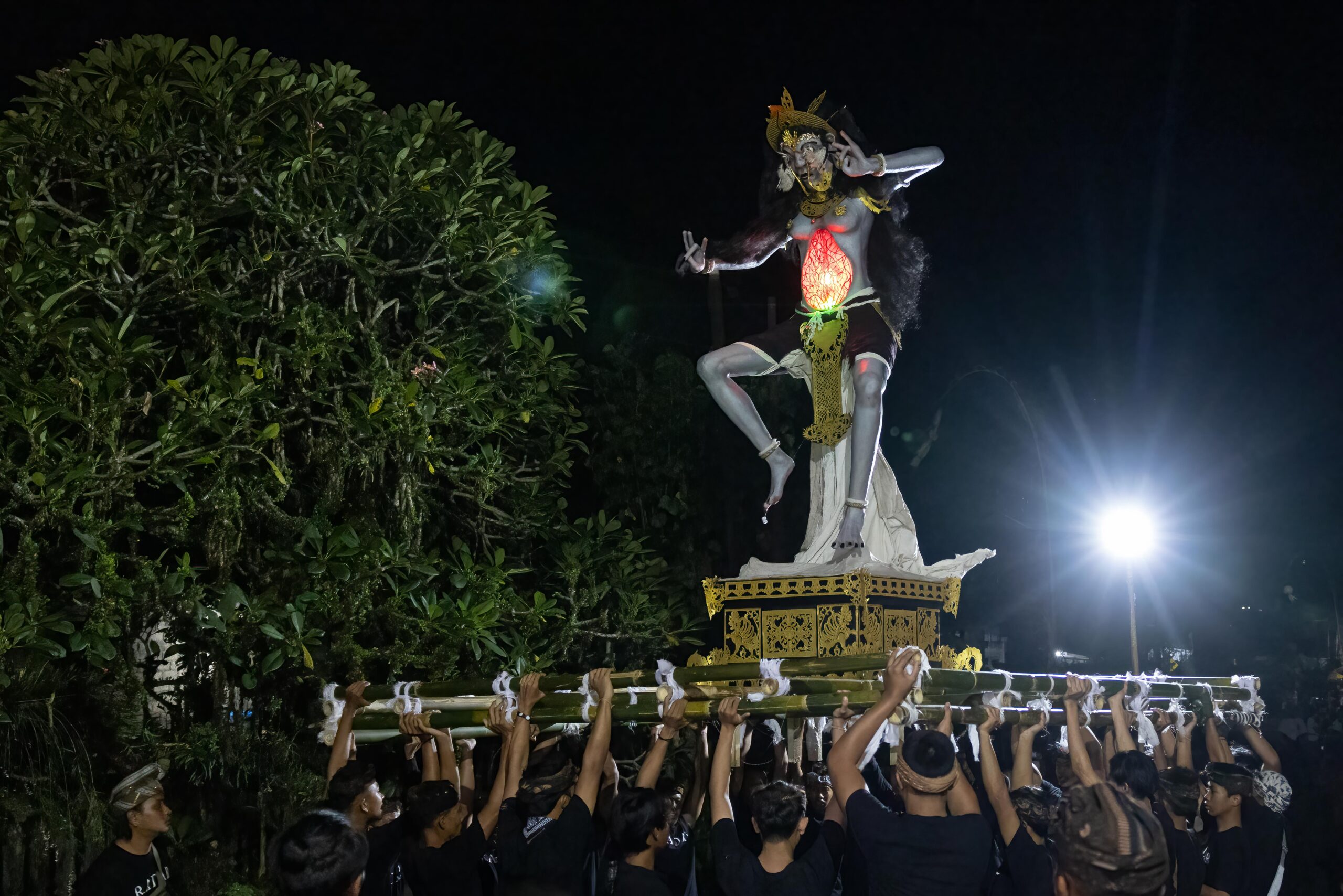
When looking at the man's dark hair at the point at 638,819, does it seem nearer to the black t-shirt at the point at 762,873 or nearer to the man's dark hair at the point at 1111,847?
the black t-shirt at the point at 762,873

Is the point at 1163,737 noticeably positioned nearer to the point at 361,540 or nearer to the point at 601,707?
the point at 601,707

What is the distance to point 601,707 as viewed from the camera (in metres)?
3.86

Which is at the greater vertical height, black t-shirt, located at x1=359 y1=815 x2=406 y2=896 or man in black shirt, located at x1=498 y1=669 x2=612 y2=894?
man in black shirt, located at x1=498 y1=669 x2=612 y2=894

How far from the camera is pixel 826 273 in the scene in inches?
256

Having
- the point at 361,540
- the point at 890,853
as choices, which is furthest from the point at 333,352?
the point at 890,853

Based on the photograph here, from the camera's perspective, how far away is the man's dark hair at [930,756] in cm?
333

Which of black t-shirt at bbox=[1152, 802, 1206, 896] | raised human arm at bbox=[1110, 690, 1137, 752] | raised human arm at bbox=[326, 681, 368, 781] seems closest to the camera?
black t-shirt at bbox=[1152, 802, 1206, 896]

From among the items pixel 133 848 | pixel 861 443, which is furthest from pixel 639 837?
pixel 861 443

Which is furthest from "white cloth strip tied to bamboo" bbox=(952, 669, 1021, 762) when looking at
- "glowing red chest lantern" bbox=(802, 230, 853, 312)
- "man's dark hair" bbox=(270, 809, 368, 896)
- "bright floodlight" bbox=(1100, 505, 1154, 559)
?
"bright floodlight" bbox=(1100, 505, 1154, 559)

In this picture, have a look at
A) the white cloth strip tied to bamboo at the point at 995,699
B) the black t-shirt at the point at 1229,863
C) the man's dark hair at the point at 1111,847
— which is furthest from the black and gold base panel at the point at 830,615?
the man's dark hair at the point at 1111,847

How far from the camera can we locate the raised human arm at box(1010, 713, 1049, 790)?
14.1 feet

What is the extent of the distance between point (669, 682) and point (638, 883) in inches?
31.6

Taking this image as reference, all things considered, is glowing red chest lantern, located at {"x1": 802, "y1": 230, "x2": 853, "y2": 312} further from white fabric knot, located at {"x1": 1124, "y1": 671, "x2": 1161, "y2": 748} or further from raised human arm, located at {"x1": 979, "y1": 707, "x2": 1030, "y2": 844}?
raised human arm, located at {"x1": 979, "y1": 707, "x2": 1030, "y2": 844}

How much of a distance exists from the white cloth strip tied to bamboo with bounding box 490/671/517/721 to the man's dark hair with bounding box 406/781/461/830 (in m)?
0.33
